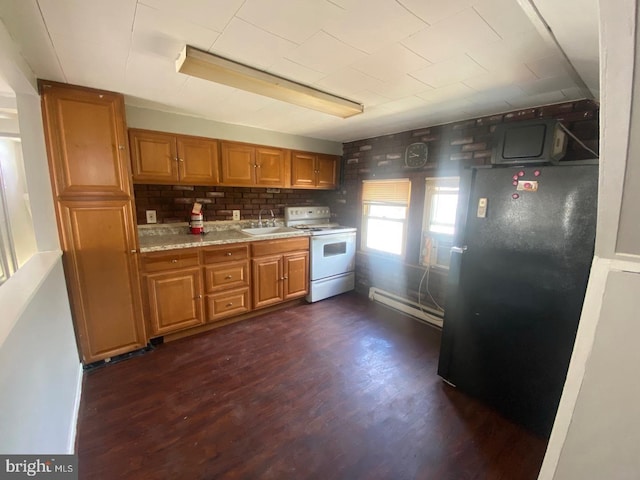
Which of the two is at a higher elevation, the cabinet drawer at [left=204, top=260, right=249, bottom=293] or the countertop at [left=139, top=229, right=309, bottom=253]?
the countertop at [left=139, top=229, right=309, bottom=253]

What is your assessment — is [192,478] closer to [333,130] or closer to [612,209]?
[612,209]

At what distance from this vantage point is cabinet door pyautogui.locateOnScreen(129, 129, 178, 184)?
2.37 meters

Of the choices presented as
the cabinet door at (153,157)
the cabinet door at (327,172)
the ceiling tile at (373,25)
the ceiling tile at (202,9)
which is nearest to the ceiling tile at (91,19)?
the ceiling tile at (202,9)

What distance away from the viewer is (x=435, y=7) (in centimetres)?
104

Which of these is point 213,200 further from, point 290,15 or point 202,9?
point 290,15

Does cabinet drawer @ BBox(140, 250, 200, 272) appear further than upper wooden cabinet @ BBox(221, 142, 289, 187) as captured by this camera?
No

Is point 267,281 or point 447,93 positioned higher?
point 447,93

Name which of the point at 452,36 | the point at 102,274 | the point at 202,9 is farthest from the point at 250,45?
the point at 102,274

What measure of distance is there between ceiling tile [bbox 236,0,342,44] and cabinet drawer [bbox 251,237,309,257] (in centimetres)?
205

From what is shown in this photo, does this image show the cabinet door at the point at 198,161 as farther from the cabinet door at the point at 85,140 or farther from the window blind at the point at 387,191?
the window blind at the point at 387,191

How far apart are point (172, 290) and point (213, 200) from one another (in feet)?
3.86

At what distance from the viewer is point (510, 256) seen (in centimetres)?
166

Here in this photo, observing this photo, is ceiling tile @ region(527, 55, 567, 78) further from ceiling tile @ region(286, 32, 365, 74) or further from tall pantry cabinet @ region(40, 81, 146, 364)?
tall pantry cabinet @ region(40, 81, 146, 364)

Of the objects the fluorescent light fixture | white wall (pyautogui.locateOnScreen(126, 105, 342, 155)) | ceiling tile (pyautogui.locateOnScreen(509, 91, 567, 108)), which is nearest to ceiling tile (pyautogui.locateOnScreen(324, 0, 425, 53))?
the fluorescent light fixture
